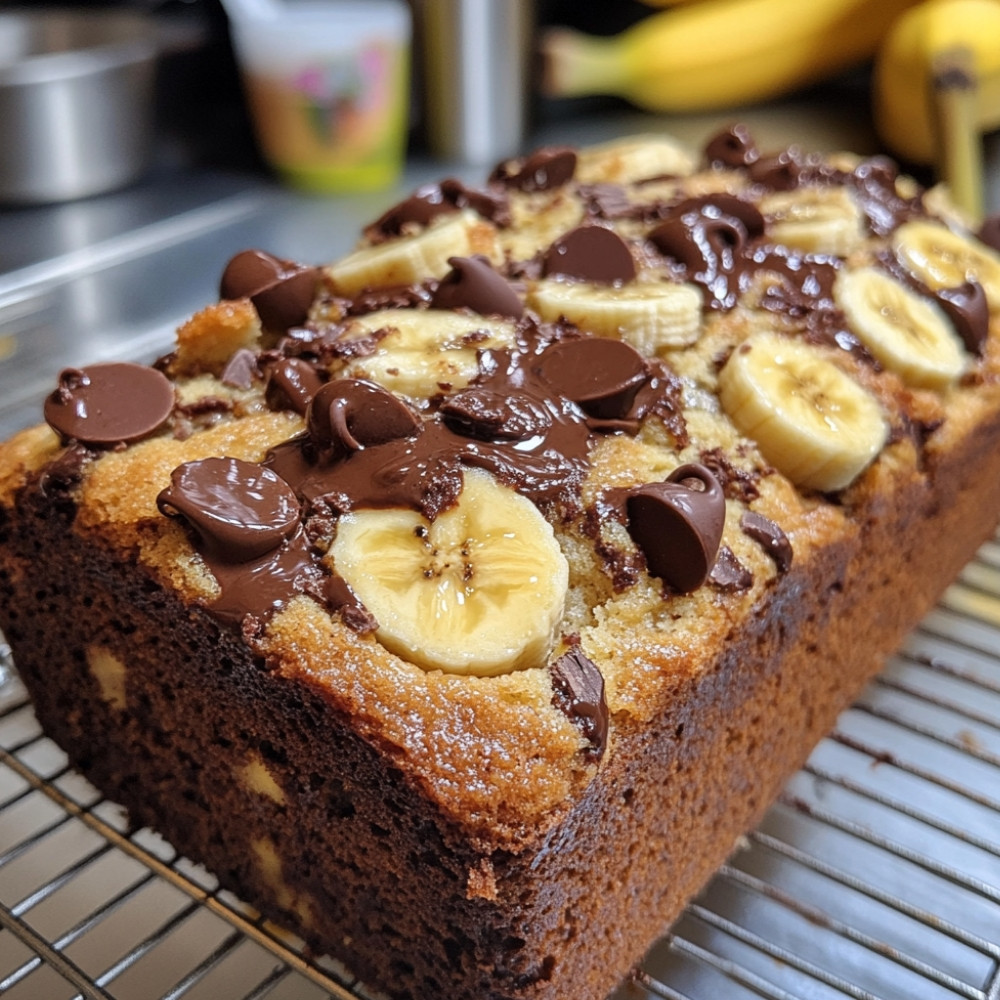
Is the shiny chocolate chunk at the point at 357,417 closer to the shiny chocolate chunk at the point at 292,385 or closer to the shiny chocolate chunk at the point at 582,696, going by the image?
the shiny chocolate chunk at the point at 292,385

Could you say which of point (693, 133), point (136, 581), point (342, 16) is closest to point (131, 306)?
point (342, 16)

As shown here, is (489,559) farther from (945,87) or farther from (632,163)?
(945,87)

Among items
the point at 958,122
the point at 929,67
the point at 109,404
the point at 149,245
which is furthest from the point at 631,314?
the point at 929,67

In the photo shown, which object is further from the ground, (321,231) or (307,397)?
(307,397)

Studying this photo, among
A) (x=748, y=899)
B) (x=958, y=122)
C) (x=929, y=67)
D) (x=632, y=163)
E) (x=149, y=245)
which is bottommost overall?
(x=748, y=899)

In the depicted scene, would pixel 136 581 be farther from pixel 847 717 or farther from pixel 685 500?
pixel 847 717

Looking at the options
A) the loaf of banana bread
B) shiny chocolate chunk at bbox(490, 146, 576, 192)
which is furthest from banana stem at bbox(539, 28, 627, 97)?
the loaf of banana bread

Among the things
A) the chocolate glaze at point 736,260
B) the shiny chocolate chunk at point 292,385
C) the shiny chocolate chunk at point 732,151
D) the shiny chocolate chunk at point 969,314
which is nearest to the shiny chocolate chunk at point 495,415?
the shiny chocolate chunk at point 292,385
